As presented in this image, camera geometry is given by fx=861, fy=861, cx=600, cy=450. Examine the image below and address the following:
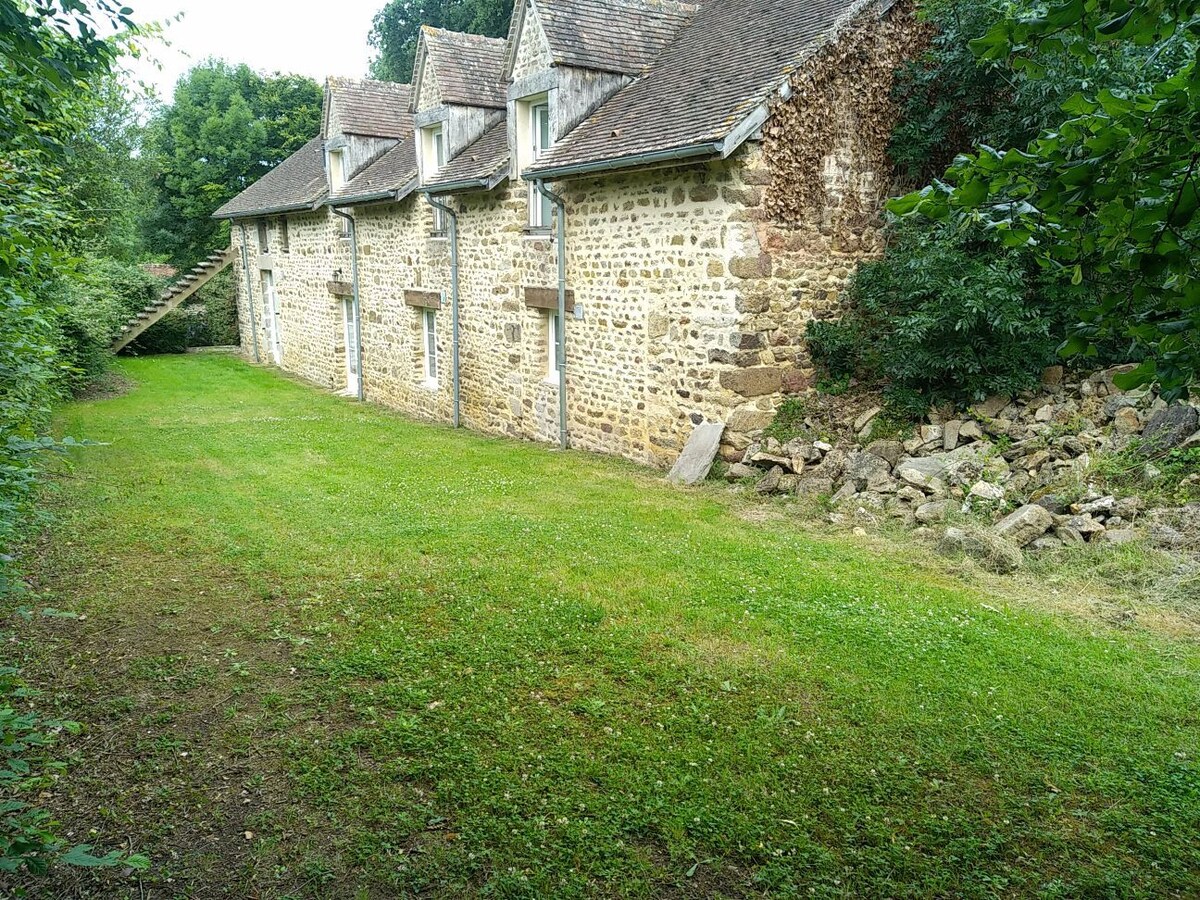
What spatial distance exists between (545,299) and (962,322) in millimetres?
6427

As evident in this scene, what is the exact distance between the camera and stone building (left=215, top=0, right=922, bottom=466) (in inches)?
418

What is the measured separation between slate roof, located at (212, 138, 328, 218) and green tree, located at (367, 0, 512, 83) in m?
10.6

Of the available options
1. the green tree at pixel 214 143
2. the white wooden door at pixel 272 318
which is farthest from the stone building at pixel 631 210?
the green tree at pixel 214 143

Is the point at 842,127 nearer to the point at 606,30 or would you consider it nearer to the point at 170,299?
the point at 606,30

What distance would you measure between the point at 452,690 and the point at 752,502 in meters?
5.25

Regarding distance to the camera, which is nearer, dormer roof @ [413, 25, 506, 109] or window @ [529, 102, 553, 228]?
window @ [529, 102, 553, 228]

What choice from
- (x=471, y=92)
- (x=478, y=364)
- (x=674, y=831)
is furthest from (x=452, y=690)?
(x=471, y=92)

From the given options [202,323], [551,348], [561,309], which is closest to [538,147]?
[561,309]

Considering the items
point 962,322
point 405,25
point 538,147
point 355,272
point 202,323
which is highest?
point 405,25

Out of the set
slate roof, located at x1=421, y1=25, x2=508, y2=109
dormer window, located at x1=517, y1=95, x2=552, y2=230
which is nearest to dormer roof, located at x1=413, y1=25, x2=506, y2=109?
slate roof, located at x1=421, y1=25, x2=508, y2=109

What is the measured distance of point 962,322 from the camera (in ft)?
31.0

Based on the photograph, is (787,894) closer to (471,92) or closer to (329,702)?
(329,702)

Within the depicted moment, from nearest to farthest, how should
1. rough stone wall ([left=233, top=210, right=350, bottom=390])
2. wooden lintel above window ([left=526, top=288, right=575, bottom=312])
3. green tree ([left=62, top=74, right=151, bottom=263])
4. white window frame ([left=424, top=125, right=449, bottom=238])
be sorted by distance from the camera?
wooden lintel above window ([left=526, top=288, right=575, bottom=312]) < white window frame ([left=424, top=125, right=449, bottom=238]) < green tree ([left=62, top=74, right=151, bottom=263]) < rough stone wall ([left=233, top=210, right=350, bottom=390])

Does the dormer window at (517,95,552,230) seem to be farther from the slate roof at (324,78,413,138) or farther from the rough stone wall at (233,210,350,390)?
the rough stone wall at (233,210,350,390)
